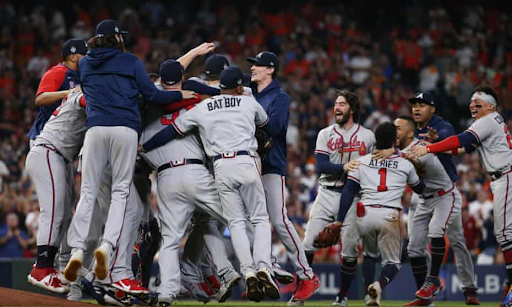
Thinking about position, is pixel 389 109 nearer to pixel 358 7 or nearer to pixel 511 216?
pixel 358 7

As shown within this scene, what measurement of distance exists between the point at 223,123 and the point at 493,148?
3417 millimetres

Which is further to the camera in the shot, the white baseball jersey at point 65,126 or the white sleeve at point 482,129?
the white sleeve at point 482,129

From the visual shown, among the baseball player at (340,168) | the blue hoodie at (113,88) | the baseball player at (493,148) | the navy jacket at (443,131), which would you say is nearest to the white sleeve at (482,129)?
the baseball player at (493,148)

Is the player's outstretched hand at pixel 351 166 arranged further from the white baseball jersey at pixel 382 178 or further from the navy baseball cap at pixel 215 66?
the navy baseball cap at pixel 215 66

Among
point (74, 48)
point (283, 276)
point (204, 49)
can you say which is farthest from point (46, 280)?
point (204, 49)

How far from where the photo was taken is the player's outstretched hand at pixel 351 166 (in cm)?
927

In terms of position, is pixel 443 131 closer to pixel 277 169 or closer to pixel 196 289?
pixel 277 169

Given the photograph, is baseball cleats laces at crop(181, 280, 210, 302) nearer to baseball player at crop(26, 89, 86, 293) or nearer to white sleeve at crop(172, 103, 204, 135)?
baseball player at crop(26, 89, 86, 293)

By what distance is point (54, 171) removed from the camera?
8.04 meters

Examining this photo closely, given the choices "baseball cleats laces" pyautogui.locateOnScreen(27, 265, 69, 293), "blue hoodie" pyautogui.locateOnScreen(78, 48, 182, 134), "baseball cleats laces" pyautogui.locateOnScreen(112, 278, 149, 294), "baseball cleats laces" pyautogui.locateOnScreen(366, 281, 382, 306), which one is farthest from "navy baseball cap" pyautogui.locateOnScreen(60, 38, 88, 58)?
"baseball cleats laces" pyautogui.locateOnScreen(366, 281, 382, 306)

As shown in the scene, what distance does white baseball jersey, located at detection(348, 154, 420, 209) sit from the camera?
917 centimetres

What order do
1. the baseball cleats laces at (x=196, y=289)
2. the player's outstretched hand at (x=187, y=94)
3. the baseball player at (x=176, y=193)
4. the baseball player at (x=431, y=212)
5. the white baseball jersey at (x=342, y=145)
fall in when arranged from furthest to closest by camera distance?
the baseball player at (x=431, y=212) → the white baseball jersey at (x=342, y=145) → the baseball cleats laces at (x=196, y=289) → the player's outstretched hand at (x=187, y=94) → the baseball player at (x=176, y=193)

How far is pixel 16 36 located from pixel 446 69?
1091 centimetres

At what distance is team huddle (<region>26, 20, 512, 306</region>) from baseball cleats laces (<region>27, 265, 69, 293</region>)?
0.05ft
